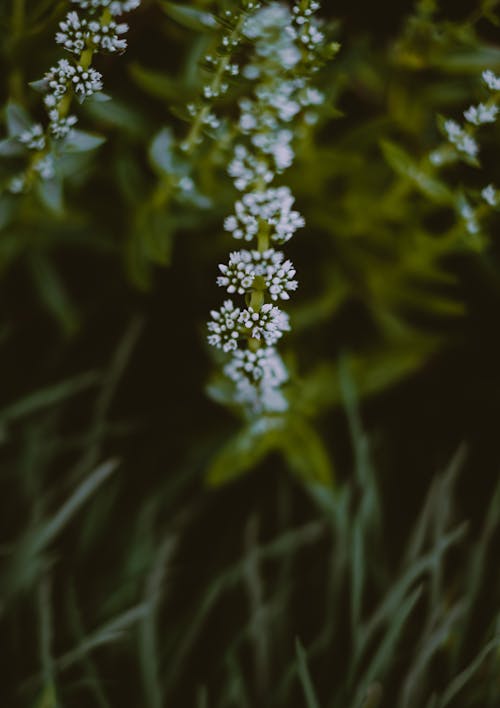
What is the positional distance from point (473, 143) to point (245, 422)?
0.74 meters

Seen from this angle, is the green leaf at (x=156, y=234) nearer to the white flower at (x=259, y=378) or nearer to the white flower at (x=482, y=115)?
the white flower at (x=259, y=378)

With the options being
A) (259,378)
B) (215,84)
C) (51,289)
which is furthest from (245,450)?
(215,84)

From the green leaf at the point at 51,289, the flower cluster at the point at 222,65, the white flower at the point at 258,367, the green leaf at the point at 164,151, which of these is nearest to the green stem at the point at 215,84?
the flower cluster at the point at 222,65

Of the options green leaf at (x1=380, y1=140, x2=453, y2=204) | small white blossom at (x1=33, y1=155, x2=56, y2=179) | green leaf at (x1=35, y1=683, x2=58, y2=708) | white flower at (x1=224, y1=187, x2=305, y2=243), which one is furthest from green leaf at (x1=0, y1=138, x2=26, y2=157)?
green leaf at (x1=35, y1=683, x2=58, y2=708)

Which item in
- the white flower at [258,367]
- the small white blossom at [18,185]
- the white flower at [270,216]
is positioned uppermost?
the small white blossom at [18,185]

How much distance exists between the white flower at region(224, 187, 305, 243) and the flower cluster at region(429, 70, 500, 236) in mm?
322

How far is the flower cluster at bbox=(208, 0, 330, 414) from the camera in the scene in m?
0.86

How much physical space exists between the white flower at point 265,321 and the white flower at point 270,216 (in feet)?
0.31

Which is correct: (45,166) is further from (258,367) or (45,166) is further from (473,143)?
(473,143)

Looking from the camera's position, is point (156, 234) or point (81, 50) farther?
point (156, 234)

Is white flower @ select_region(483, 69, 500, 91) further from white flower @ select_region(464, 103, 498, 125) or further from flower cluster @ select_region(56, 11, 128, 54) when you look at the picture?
flower cluster @ select_region(56, 11, 128, 54)

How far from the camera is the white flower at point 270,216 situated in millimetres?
883

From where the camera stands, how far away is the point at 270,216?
902mm

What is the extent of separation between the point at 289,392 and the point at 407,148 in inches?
29.3
